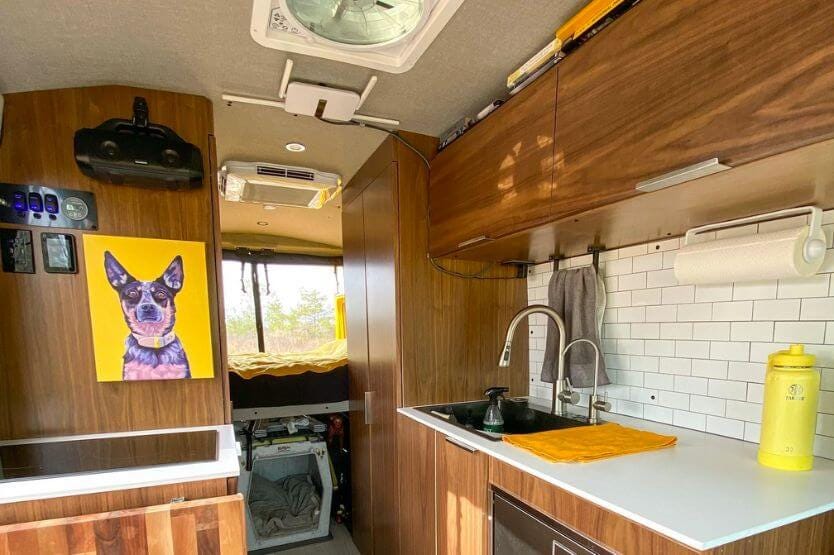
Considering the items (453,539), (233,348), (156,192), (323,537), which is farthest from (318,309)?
(453,539)

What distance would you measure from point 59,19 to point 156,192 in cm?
56

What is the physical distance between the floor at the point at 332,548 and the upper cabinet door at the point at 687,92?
2293 mm

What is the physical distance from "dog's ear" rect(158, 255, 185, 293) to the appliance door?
131 centimetres

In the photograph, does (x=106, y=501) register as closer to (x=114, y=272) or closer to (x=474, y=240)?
(x=114, y=272)

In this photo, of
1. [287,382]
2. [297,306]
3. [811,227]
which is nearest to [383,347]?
[287,382]

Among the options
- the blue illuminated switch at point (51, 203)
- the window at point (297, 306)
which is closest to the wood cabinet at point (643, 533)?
the blue illuminated switch at point (51, 203)

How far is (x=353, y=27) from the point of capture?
1.03m

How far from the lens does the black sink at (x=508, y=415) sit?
1537 millimetres

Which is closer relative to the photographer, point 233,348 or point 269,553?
point 269,553

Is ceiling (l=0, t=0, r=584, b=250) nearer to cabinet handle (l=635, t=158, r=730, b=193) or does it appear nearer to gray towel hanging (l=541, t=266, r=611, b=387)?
cabinet handle (l=635, t=158, r=730, b=193)

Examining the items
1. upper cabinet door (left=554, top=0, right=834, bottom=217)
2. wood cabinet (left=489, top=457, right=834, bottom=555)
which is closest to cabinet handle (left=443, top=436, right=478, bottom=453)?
wood cabinet (left=489, top=457, right=834, bottom=555)

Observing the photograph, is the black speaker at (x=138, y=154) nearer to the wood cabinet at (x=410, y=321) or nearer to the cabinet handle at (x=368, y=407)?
the wood cabinet at (x=410, y=321)

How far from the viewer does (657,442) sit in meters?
1.09

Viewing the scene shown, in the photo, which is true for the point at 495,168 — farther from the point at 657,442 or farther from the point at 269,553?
the point at 269,553
